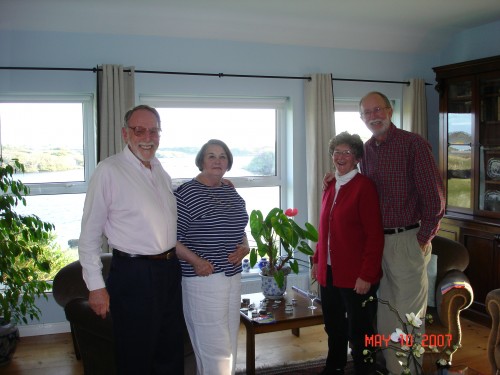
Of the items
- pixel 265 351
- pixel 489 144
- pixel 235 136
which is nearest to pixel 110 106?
pixel 235 136

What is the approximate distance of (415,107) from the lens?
15.5 ft

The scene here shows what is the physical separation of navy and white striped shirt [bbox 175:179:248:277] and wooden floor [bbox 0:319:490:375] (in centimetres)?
123

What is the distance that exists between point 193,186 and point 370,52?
2950 mm

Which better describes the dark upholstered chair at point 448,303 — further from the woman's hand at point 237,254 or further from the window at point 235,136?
the window at point 235,136

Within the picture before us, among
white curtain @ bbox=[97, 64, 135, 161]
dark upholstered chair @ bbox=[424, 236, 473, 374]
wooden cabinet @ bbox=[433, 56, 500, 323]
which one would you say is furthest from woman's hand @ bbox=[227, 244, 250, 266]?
wooden cabinet @ bbox=[433, 56, 500, 323]

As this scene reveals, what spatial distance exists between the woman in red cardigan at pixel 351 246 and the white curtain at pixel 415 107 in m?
2.33

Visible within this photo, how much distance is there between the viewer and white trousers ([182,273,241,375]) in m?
2.35

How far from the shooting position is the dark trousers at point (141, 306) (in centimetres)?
214

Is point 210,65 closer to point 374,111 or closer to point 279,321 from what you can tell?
point 374,111

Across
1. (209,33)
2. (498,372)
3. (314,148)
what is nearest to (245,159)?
(314,148)

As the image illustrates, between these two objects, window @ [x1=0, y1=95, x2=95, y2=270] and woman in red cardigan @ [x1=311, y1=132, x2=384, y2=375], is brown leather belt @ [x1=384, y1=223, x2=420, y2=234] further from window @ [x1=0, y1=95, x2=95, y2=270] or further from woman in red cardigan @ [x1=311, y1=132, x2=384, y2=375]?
window @ [x1=0, y1=95, x2=95, y2=270]

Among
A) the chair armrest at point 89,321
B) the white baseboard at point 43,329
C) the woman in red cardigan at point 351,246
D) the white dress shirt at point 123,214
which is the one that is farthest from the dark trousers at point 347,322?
the white baseboard at point 43,329

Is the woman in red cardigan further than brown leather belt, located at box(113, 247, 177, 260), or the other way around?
the woman in red cardigan

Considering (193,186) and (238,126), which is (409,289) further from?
(238,126)
